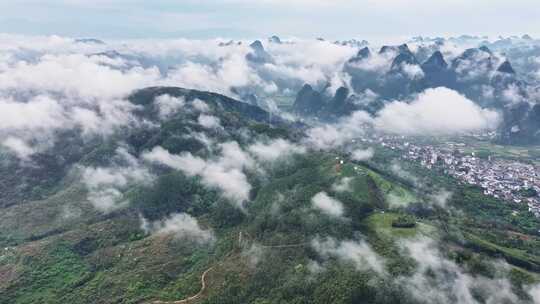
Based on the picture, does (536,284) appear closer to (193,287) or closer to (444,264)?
(444,264)

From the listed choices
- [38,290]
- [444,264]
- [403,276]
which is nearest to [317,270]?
[403,276]

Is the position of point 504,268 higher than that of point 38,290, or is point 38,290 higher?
point 504,268

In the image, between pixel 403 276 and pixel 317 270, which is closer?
pixel 403 276

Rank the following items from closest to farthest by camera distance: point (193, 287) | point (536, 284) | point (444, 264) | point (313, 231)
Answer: point (536, 284), point (444, 264), point (193, 287), point (313, 231)

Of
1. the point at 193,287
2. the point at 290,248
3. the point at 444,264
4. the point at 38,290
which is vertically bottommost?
the point at 38,290

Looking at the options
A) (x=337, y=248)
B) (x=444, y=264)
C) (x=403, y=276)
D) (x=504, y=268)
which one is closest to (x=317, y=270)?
(x=337, y=248)

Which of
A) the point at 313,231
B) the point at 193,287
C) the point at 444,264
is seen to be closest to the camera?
the point at 444,264

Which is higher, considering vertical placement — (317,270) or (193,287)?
A: (317,270)

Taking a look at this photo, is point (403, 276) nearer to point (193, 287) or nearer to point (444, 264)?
point (444, 264)

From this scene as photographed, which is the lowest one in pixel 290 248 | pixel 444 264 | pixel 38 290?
pixel 38 290
